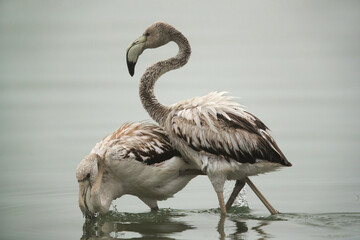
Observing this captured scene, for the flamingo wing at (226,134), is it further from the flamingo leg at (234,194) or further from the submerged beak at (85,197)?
the submerged beak at (85,197)

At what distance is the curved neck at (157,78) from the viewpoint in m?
12.1

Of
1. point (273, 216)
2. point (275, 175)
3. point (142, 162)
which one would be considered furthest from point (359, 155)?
point (142, 162)

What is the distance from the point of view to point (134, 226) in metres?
11.2

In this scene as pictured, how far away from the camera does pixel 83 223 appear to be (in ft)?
38.2

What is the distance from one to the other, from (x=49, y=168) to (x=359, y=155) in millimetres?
6071

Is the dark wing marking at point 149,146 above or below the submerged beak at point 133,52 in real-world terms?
below

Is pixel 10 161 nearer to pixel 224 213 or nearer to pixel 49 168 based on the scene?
pixel 49 168

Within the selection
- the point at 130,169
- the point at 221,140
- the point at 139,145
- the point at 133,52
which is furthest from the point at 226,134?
the point at 133,52

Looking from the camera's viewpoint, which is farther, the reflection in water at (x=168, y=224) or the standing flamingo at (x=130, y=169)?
the standing flamingo at (x=130, y=169)

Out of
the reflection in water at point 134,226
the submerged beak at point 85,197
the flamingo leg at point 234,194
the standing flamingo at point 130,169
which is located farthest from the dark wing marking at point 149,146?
the flamingo leg at point 234,194

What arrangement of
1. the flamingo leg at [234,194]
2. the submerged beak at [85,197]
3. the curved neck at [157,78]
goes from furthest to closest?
the flamingo leg at [234,194] → the curved neck at [157,78] → the submerged beak at [85,197]

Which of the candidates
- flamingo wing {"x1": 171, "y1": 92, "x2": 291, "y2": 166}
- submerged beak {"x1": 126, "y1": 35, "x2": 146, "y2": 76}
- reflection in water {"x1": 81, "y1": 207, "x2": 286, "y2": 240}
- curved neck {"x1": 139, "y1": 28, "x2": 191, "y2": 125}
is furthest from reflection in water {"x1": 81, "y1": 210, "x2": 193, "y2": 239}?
submerged beak {"x1": 126, "y1": 35, "x2": 146, "y2": 76}

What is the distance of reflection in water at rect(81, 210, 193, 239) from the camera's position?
10586 mm

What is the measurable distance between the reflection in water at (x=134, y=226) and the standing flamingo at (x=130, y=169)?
0.76ft
